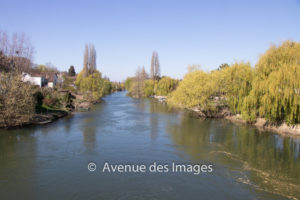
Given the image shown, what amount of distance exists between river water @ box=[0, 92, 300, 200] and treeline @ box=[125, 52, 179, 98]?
4897 cm

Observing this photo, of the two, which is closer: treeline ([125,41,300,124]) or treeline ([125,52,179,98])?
treeline ([125,41,300,124])

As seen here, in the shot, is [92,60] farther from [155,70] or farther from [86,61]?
[155,70]

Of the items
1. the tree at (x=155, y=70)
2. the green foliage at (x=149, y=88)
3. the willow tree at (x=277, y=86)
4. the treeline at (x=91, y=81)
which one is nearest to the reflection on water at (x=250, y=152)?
the willow tree at (x=277, y=86)

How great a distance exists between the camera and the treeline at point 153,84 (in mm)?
72787

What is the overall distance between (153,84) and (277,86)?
206 feet

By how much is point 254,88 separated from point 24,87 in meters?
23.3

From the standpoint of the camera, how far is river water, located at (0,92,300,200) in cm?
1101

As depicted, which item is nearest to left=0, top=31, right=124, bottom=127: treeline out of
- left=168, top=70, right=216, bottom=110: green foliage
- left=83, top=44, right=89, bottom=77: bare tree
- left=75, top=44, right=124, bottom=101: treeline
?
left=75, top=44, right=124, bottom=101: treeline

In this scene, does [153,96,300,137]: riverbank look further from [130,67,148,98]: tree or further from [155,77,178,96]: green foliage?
[130,67,148,98]: tree

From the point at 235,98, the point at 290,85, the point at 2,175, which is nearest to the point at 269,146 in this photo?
the point at 290,85

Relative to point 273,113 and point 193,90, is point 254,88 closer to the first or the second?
point 273,113

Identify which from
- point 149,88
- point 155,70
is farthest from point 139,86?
point 155,70

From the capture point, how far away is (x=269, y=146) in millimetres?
18766

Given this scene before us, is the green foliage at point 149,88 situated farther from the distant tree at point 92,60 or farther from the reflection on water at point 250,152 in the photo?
the reflection on water at point 250,152
